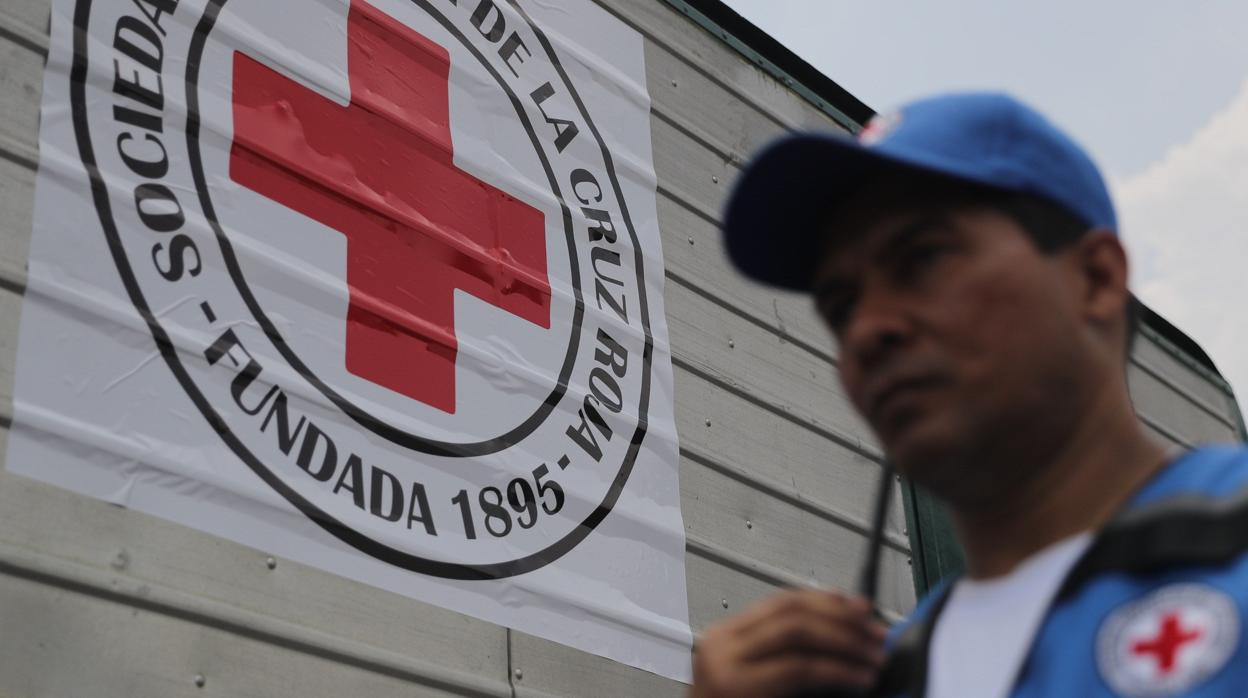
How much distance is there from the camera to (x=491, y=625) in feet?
11.2

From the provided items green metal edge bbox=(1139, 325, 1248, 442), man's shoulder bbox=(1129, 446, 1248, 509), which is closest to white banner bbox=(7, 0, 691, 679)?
man's shoulder bbox=(1129, 446, 1248, 509)

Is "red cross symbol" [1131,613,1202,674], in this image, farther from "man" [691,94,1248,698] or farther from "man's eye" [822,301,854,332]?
"man's eye" [822,301,854,332]

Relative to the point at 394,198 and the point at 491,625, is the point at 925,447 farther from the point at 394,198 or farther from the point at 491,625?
the point at 394,198

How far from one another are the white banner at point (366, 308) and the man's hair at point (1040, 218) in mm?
2089

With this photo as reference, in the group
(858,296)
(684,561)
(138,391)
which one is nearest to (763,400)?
(684,561)

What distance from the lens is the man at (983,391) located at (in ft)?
3.88

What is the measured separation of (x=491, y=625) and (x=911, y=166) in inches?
93.4

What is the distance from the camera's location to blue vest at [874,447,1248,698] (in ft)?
3.22

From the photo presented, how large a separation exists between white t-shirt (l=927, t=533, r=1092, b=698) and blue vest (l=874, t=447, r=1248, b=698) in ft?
0.14

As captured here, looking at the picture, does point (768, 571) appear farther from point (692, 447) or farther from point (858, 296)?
point (858, 296)

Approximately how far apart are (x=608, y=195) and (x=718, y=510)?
940mm

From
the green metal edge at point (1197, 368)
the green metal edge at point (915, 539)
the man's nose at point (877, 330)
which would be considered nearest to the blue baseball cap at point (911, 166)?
the man's nose at point (877, 330)

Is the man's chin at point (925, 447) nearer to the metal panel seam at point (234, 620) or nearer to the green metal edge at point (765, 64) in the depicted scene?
the metal panel seam at point (234, 620)

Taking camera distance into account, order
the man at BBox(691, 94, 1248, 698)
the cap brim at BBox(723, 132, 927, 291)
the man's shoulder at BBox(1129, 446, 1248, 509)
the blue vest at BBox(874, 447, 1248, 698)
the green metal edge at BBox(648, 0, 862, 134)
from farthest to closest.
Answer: the green metal edge at BBox(648, 0, 862, 134)
the cap brim at BBox(723, 132, 927, 291)
the man at BBox(691, 94, 1248, 698)
the man's shoulder at BBox(1129, 446, 1248, 509)
the blue vest at BBox(874, 447, 1248, 698)
